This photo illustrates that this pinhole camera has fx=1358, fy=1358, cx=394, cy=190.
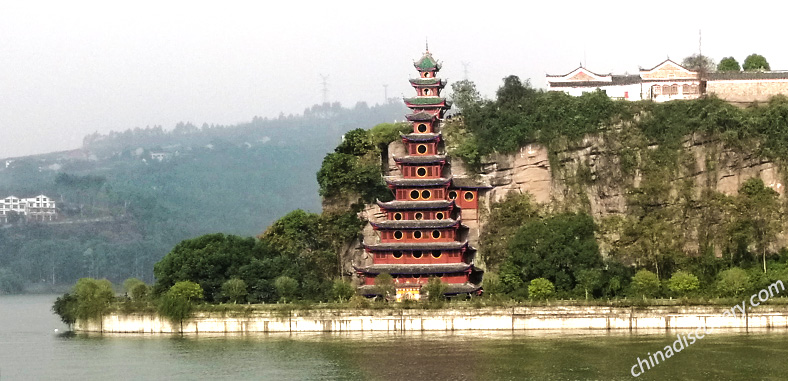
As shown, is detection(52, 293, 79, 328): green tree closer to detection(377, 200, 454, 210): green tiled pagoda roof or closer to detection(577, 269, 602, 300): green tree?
detection(377, 200, 454, 210): green tiled pagoda roof

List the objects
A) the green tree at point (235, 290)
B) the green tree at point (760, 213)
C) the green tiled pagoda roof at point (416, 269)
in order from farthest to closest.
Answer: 1. the green tree at point (760, 213)
2. the green tiled pagoda roof at point (416, 269)
3. the green tree at point (235, 290)

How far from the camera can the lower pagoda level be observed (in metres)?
65.7

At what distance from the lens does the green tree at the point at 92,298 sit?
214 ft

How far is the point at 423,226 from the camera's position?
6669 cm

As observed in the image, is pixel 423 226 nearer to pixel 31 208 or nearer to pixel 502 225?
pixel 502 225

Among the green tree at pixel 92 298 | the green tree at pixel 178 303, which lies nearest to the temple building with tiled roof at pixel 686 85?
the green tree at pixel 178 303

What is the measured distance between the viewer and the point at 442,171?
70375 millimetres

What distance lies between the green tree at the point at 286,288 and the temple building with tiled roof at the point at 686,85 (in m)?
20.0

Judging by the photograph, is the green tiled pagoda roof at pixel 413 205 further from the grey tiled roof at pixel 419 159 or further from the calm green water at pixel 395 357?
the calm green water at pixel 395 357

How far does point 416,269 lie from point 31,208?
358ft

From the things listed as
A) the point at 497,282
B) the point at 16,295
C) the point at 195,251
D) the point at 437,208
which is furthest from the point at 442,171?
the point at 16,295

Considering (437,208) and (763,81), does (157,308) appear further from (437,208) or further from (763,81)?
(763,81)

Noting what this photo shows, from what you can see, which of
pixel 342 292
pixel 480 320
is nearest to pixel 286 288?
pixel 342 292

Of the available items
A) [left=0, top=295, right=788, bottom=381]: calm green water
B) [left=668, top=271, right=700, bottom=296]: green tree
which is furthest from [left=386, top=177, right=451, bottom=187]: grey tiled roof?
[left=668, top=271, right=700, bottom=296]: green tree
